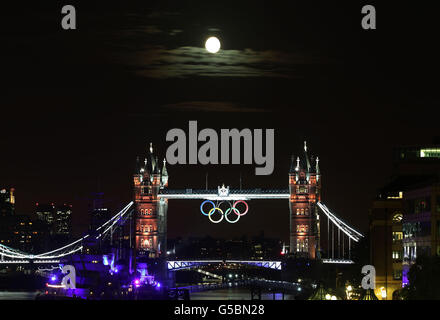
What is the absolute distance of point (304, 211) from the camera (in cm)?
18738

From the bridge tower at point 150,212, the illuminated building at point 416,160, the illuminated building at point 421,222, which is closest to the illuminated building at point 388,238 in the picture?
the illuminated building at point 421,222

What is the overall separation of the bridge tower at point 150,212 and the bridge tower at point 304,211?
19.3m

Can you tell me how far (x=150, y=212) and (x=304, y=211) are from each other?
22.7 metres

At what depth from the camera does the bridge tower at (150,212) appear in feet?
629

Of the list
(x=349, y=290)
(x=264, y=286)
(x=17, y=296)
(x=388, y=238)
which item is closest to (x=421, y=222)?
(x=388, y=238)

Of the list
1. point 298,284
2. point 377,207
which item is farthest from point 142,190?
point 377,207

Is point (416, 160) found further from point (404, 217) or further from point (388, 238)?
point (404, 217)

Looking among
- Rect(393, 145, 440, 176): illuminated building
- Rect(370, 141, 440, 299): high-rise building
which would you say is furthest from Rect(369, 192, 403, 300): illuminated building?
Rect(393, 145, 440, 176): illuminated building

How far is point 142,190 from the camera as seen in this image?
196m

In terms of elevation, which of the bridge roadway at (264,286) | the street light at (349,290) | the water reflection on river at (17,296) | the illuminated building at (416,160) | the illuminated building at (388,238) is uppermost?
the illuminated building at (416,160)

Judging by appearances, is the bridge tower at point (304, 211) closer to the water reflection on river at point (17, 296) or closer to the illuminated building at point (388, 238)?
the water reflection on river at point (17, 296)

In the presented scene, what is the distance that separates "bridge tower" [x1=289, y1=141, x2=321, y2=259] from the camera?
609 ft

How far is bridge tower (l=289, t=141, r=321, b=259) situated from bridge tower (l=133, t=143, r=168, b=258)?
19.3 metres

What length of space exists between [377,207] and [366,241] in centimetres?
3318
